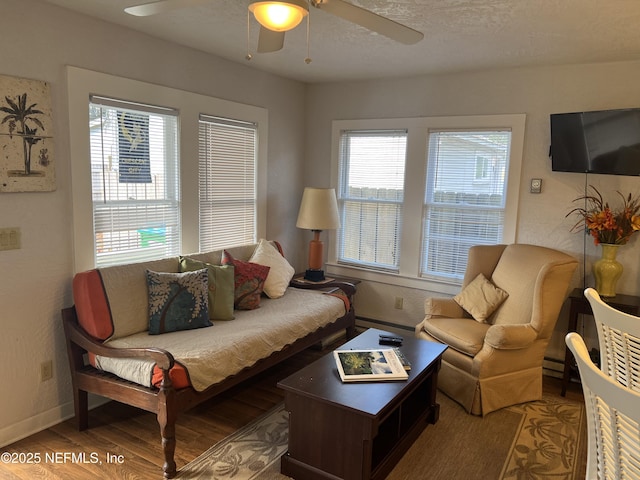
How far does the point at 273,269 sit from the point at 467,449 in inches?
76.0

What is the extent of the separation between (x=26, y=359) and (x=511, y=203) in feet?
11.7

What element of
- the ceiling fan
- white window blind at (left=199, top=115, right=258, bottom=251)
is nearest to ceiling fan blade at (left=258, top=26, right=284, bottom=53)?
the ceiling fan

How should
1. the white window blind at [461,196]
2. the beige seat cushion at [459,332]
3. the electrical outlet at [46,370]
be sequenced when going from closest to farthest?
the electrical outlet at [46,370], the beige seat cushion at [459,332], the white window blind at [461,196]

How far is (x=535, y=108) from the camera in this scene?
368cm

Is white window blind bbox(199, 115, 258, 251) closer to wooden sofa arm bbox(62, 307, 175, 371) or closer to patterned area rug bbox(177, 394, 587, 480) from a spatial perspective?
wooden sofa arm bbox(62, 307, 175, 371)

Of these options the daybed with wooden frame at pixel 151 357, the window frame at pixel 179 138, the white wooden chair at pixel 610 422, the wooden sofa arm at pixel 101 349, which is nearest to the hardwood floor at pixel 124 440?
the daybed with wooden frame at pixel 151 357

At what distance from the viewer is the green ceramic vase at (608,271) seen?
3.31 m

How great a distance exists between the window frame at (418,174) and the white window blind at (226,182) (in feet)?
3.10

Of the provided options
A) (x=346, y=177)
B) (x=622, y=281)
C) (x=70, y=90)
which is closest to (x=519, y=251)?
(x=622, y=281)

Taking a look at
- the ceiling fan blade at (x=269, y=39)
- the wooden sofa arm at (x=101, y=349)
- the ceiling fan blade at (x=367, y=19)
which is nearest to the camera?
the ceiling fan blade at (x=367, y=19)

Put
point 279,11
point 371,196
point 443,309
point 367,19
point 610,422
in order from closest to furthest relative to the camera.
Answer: point 610,422 → point 279,11 → point 367,19 → point 443,309 → point 371,196

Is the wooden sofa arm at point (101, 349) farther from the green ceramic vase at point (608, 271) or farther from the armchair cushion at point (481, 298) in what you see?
the green ceramic vase at point (608, 271)

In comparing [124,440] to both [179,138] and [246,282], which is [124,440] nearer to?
[246,282]

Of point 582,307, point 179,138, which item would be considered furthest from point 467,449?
point 179,138
